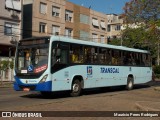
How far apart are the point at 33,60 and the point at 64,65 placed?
1.61m

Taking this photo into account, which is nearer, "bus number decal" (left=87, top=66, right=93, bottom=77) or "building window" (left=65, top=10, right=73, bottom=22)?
"bus number decal" (left=87, top=66, right=93, bottom=77)

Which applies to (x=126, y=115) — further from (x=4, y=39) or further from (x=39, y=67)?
(x=4, y=39)

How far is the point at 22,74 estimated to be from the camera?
17891 millimetres

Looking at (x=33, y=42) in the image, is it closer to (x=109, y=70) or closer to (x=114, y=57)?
(x=109, y=70)

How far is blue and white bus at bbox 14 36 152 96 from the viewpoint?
57.2 ft

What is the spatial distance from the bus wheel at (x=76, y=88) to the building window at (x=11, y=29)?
75.8 feet

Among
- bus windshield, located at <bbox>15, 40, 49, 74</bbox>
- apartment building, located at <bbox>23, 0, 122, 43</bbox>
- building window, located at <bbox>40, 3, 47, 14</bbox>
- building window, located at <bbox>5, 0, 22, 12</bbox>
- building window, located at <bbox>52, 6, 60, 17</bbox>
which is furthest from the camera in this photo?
building window, located at <bbox>52, 6, 60, 17</bbox>

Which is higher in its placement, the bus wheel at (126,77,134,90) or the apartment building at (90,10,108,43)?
the apartment building at (90,10,108,43)

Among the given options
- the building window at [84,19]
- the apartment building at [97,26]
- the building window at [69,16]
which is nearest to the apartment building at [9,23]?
the building window at [69,16]

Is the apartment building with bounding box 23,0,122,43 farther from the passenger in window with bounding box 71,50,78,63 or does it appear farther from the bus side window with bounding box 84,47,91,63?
the passenger in window with bounding box 71,50,78,63

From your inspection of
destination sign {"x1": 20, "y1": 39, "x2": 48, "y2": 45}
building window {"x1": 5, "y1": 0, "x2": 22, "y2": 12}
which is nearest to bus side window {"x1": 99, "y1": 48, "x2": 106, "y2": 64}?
destination sign {"x1": 20, "y1": 39, "x2": 48, "y2": 45}

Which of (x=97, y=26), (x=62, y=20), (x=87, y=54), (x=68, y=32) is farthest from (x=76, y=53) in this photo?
(x=97, y=26)

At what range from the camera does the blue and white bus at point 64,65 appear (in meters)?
17.4

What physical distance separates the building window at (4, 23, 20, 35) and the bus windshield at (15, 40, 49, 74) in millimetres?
23229
